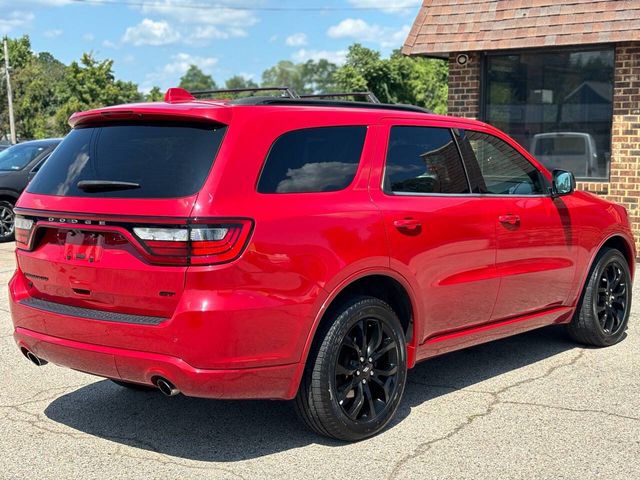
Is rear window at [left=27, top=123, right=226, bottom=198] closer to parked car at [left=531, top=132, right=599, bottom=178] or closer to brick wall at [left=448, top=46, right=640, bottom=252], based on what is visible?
brick wall at [left=448, top=46, right=640, bottom=252]

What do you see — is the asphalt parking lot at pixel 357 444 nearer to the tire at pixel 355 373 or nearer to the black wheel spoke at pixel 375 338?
the tire at pixel 355 373

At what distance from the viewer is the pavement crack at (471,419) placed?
4.15 meters

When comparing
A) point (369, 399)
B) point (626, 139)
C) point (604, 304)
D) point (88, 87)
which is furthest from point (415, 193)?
point (88, 87)

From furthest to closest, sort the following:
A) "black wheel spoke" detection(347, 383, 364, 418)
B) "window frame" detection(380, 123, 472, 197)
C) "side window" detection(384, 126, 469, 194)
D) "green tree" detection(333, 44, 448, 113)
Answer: "green tree" detection(333, 44, 448, 113) → "side window" detection(384, 126, 469, 194) → "window frame" detection(380, 123, 472, 197) → "black wheel spoke" detection(347, 383, 364, 418)

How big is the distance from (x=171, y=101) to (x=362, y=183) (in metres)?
1.14

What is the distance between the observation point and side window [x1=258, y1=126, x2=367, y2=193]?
4133mm

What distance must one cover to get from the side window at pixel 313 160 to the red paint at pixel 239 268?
49 millimetres

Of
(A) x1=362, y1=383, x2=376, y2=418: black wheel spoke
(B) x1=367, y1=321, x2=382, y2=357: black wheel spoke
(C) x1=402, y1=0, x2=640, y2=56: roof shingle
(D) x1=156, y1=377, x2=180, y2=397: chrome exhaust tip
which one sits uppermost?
(C) x1=402, y1=0, x2=640, y2=56: roof shingle

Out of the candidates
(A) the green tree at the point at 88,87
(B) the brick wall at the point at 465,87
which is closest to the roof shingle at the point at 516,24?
(B) the brick wall at the point at 465,87

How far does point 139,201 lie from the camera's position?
3.93 metres

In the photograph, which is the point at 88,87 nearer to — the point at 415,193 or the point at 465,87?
the point at 465,87

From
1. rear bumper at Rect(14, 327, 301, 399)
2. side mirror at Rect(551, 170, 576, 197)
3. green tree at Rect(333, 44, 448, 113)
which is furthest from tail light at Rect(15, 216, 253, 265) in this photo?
green tree at Rect(333, 44, 448, 113)

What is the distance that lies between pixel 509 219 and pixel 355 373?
1669 millimetres

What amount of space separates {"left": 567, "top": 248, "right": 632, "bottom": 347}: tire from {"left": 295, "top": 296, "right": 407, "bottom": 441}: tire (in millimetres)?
2264
